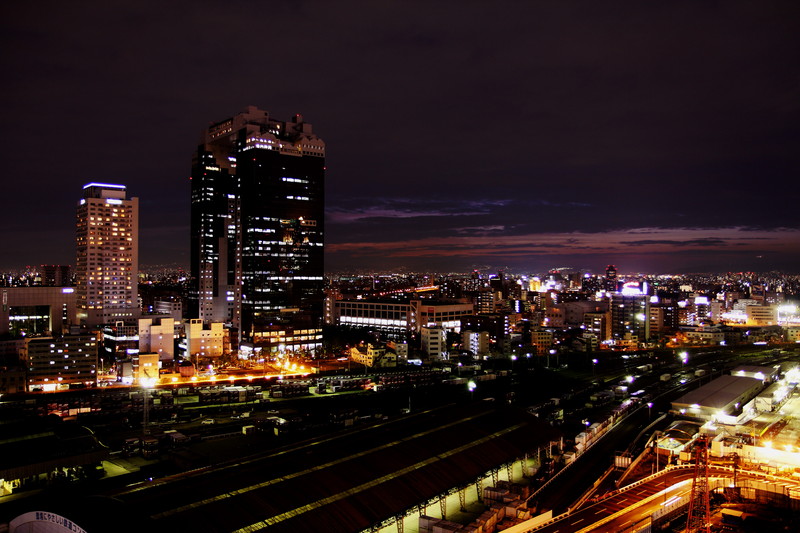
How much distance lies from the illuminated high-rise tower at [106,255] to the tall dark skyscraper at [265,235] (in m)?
4.91

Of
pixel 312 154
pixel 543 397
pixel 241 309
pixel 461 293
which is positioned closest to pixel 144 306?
pixel 241 309

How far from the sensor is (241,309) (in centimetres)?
4078

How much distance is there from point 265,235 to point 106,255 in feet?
36.7

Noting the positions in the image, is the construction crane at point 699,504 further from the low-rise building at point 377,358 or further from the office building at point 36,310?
the office building at point 36,310

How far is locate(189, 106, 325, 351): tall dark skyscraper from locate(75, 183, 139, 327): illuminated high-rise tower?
4.91m

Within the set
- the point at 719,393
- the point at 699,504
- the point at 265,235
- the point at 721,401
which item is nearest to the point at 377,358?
the point at 265,235

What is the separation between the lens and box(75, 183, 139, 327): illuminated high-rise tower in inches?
1578

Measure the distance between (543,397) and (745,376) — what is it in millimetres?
10448

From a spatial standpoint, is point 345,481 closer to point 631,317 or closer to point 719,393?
point 719,393

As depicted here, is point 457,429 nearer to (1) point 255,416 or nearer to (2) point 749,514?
(2) point 749,514

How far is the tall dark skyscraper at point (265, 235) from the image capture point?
132 feet

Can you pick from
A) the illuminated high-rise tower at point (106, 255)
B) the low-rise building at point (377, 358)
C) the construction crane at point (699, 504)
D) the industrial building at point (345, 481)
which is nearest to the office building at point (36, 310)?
the illuminated high-rise tower at point (106, 255)

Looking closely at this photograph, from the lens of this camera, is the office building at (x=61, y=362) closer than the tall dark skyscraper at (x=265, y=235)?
Yes

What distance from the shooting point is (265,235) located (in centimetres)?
4059
